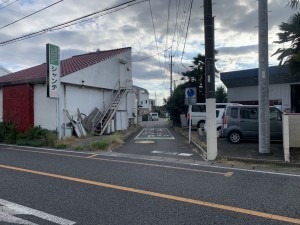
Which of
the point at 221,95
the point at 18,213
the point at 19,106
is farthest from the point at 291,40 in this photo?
the point at 221,95

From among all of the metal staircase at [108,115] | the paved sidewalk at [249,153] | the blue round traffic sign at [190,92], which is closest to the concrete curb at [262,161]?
the paved sidewalk at [249,153]

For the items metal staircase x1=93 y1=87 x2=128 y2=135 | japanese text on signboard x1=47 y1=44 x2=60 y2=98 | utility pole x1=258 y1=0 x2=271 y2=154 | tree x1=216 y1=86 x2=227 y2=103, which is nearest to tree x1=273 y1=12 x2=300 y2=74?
utility pole x1=258 y1=0 x2=271 y2=154

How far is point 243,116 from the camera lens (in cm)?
1396

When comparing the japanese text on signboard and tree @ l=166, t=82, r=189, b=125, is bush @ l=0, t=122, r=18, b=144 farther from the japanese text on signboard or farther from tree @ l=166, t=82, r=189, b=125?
tree @ l=166, t=82, r=189, b=125

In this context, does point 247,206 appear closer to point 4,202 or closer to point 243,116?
point 4,202

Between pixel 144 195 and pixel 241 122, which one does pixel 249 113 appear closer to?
pixel 241 122

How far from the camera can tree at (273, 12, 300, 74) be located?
35.2 ft

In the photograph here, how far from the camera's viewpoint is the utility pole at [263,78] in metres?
10.6

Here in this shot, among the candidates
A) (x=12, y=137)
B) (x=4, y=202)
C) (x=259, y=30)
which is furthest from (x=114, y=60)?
(x=4, y=202)

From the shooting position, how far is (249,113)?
1392 cm

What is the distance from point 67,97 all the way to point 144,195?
13.5 m

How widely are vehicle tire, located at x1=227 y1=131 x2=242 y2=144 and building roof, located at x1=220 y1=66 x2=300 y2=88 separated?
1334 cm

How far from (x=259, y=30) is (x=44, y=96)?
1233 centimetres

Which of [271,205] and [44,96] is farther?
[44,96]
